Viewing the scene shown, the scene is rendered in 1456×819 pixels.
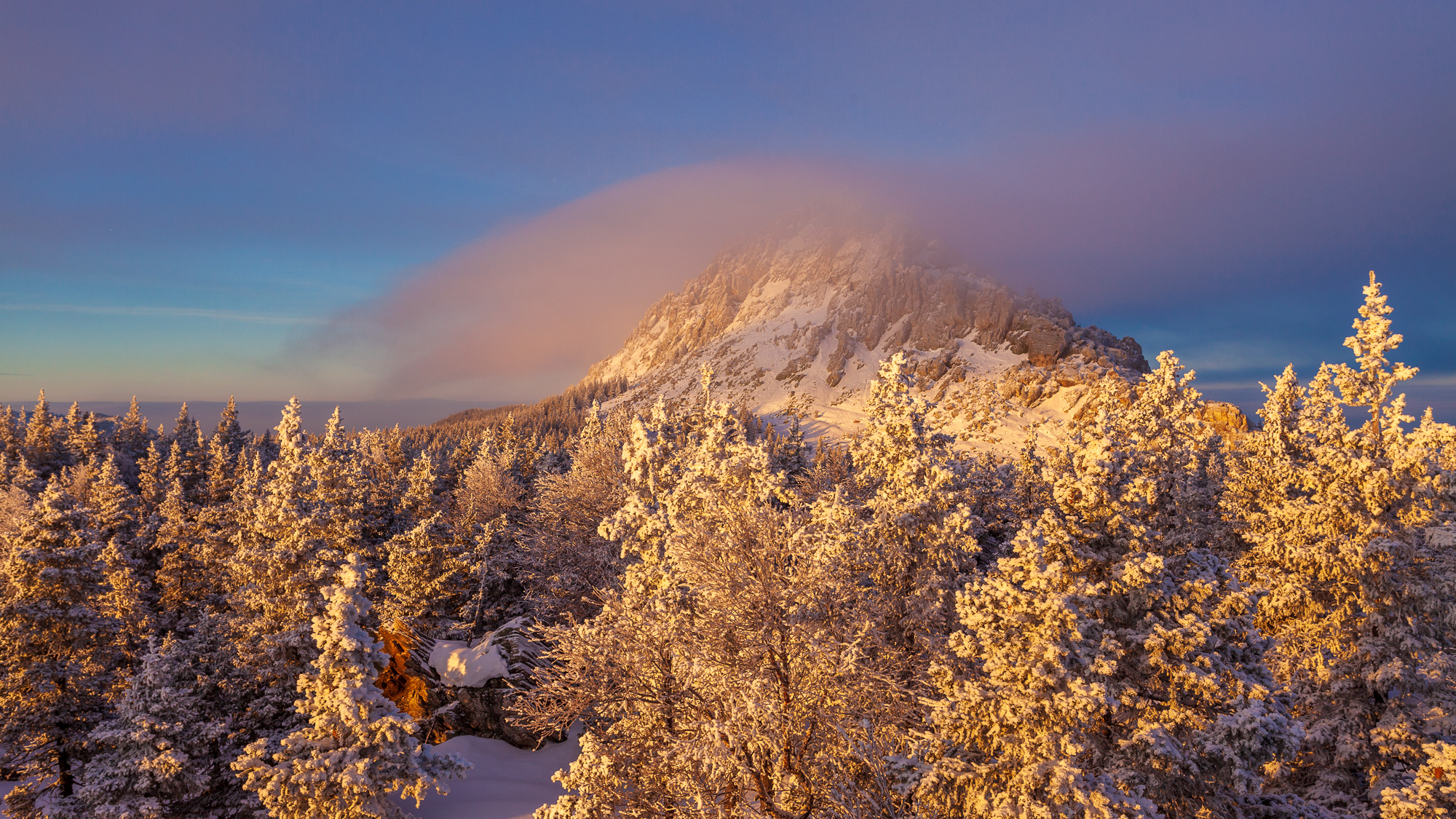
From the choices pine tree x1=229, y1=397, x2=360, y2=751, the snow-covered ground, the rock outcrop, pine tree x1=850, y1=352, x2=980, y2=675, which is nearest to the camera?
pine tree x1=850, y1=352, x2=980, y2=675

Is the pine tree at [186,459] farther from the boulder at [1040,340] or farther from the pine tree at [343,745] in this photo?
the boulder at [1040,340]

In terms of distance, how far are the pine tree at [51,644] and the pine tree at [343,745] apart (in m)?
12.2

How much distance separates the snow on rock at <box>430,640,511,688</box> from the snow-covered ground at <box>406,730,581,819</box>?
2325 millimetres

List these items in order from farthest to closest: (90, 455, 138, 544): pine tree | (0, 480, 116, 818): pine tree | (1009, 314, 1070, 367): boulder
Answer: (1009, 314, 1070, 367): boulder < (90, 455, 138, 544): pine tree < (0, 480, 116, 818): pine tree

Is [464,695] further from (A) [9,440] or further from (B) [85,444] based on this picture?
(A) [9,440]

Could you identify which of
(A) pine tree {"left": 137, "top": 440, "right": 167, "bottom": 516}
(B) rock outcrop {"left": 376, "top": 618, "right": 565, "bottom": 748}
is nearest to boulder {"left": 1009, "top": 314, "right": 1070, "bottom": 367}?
(B) rock outcrop {"left": 376, "top": 618, "right": 565, "bottom": 748}

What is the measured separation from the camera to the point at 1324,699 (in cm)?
1808

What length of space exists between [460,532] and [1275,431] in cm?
3859

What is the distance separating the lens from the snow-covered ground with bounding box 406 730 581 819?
23.3 metres

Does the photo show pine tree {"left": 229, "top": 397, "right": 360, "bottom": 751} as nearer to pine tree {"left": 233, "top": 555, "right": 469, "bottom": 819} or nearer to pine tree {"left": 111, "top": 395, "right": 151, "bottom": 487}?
pine tree {"left": 233, "top": 555, "right": 469, "bottom": 819}

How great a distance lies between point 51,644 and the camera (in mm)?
22906

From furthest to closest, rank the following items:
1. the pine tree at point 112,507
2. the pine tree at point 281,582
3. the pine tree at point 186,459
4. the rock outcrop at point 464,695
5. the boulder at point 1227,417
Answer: the boulder at point 1227,417 → the pine tree at point 186,459 → the pine tree at point 112,507 → the rock outcrop at point 464,695 → the pine tree at point 281,582

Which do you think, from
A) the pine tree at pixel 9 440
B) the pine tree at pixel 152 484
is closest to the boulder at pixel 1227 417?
the pine tree at pixel 152 484

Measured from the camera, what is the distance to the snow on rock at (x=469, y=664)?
90.2 ft
